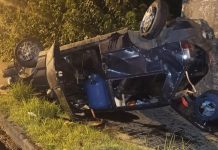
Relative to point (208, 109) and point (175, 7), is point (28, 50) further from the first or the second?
point (175, 7)

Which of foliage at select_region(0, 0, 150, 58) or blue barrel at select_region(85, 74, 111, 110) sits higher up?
foliage at select_region(0, 0, 150, 58)

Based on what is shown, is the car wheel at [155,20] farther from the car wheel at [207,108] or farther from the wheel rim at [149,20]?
the car wheel at [207,108]

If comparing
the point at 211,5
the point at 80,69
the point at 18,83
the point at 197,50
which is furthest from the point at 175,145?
the point at 18,83

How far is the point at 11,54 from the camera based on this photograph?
10336 mm

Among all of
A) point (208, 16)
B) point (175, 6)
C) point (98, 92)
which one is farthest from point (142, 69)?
point (175, 6)

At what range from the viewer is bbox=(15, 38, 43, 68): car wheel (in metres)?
7.43

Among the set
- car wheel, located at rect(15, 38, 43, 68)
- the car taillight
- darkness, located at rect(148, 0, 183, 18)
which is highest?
darkness, located at rect(148, 0, 183, 18)

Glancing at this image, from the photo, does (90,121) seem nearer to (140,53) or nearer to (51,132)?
(51,132)

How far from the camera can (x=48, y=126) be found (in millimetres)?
6105

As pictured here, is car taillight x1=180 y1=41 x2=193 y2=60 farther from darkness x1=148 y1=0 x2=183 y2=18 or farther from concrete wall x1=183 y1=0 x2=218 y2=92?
darkness x1=148 y1=0 x2=183 y2=18

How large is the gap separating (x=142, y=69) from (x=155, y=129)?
3.29ft

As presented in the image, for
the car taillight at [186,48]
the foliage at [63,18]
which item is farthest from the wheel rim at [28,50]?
the car taillight at [186,48]

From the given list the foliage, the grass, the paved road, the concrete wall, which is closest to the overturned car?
the paved road

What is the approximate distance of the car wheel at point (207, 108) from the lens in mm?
5711
